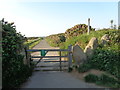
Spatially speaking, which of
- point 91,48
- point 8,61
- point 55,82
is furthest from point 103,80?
point 8,61

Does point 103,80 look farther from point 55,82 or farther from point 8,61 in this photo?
point 8,61

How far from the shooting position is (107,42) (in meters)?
8.16

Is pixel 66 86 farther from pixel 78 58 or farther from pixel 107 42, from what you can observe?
pixel 107 42

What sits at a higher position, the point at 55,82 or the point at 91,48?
the point at 91,48

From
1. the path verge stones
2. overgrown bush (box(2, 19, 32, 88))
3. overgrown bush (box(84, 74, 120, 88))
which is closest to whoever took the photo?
overgrown bush (box(2, 19, 32, 88))

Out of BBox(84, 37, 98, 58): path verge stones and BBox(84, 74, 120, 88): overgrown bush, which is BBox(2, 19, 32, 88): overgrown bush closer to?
BBox(84, 74, 120, 88): overgrown bush

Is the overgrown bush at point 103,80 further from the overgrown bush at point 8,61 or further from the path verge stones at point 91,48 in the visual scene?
the overgrown bush at point 8,61

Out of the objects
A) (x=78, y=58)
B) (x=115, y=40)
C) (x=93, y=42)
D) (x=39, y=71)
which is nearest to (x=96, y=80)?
(x=78, y=58)

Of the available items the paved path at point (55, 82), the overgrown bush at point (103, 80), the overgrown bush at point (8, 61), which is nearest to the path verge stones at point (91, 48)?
the overgrown bush at point (103, 80)

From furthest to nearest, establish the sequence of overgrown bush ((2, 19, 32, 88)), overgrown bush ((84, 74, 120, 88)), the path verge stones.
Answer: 1. the path verge stones
2. overgrown bush ((84, 74, 120, 88))
3. overgrown bush ((2, 19, 32, 88))

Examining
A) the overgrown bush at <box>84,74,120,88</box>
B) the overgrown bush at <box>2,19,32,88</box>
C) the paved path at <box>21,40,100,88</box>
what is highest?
the overgrown bush at <box>2,19,32,88</box>

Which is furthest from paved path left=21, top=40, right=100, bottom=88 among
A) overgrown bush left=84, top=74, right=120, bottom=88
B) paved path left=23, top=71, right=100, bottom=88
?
overgrown bush left=84, top=74, right=120, bottom=88

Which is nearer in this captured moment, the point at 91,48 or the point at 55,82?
the point at 55,82

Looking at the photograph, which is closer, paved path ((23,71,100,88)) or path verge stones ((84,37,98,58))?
paved path ((23,71,100,88))
